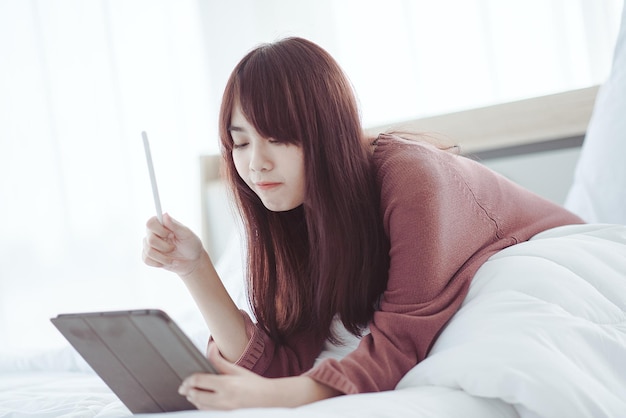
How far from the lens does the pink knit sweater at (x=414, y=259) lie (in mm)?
1013

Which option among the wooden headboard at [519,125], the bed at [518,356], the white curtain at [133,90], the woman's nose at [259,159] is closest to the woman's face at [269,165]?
the woman's nose at [259,159]

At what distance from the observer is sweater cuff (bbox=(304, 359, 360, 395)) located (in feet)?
3.10

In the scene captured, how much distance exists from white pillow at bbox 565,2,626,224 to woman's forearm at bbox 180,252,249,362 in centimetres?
93

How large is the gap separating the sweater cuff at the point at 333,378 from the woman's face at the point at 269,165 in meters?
0.32

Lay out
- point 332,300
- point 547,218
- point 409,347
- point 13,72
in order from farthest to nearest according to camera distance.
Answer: point 13,72
point 547,218
point 332,300
point 409,347

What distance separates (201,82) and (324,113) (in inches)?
80.1

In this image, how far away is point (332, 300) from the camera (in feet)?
3.91

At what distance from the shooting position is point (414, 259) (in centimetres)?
108

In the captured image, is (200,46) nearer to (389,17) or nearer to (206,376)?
(389,17)

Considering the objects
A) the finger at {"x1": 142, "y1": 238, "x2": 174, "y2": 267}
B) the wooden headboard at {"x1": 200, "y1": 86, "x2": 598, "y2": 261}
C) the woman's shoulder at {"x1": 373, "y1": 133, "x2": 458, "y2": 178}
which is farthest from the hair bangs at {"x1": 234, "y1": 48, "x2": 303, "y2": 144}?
the wooden headboard at {"x1": 200, "y1": 86, "x2": 598, "y2": 261}

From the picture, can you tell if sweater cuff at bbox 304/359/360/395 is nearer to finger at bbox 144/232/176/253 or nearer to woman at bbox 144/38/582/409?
woman at bbox 144/38/582/409

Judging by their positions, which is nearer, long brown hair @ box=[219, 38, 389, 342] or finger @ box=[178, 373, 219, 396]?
finger @ box=[178, 373, 219, 396]

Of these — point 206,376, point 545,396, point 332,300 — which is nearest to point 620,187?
point 332,300

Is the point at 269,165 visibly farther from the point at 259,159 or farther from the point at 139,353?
the point at 139,353
